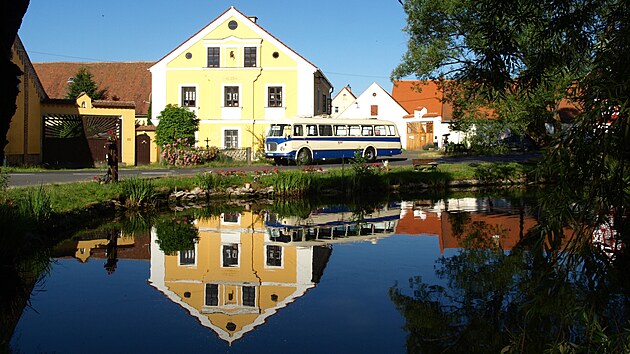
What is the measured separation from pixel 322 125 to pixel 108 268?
76.5ft

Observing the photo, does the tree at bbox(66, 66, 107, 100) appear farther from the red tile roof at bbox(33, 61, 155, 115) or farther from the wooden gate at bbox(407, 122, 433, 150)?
the wooden gate at bbox(407, 122, 433, 150)

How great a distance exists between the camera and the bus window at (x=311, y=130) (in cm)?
3321

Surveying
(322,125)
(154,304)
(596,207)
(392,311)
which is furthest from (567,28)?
(322,125)

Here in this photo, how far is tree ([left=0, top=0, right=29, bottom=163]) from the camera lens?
3.85 m

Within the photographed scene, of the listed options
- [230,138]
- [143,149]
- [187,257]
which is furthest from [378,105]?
[187,257]

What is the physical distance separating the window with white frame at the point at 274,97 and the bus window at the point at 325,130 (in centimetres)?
539

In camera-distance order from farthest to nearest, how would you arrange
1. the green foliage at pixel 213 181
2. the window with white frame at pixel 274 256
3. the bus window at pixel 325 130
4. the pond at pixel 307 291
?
1. the bus window at pixel 325 130
2. the green foliage at pixel 213 181
3. the window with white frame at pixel 274 256
4. the pond at pixel 307 291

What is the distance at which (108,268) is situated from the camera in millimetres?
11109

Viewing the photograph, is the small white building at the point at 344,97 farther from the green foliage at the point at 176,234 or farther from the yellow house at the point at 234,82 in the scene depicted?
the green foliage at the point at 176,234

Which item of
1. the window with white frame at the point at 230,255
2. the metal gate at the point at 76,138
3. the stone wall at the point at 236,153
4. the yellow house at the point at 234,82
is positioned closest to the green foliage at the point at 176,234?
the window with white frame at the point at 230,255

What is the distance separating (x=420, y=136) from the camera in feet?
183

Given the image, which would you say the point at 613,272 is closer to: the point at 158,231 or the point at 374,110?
the point at 158,231

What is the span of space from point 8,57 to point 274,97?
34.6 meters

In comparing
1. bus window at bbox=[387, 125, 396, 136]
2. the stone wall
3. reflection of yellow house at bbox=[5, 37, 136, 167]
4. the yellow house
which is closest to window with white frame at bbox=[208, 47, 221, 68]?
the yellow house
